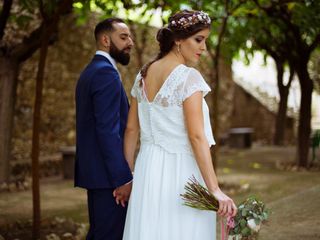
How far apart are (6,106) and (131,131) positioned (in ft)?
17.1

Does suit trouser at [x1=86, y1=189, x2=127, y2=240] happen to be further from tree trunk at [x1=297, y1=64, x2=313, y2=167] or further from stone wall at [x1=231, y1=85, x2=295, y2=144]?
stone wall at [x1=231, y1=85, x2=295, y2=144]

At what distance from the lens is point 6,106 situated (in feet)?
26.7

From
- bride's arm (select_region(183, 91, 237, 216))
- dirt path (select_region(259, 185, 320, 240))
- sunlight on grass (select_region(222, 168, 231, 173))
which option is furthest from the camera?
sunlight on grass (select_region(222, 168, 231, 173))

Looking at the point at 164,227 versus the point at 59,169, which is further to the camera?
the point at 59,169

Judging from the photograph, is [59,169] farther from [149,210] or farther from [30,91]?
Answer: [149,210]

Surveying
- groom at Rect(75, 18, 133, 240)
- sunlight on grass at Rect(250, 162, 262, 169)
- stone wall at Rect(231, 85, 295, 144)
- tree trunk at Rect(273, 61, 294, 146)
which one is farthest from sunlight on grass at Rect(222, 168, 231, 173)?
groom at Rect(75, 18, 133, 240)

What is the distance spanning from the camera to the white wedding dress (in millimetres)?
2932

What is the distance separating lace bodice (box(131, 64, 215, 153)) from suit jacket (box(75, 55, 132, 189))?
295mm

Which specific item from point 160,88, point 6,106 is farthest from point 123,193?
point 6,106

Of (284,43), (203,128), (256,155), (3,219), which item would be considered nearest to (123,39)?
(203,128)

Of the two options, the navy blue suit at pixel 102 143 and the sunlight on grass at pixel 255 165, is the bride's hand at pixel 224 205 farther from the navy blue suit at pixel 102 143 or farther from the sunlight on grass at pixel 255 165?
the sunlight on grass at pixel 255 165

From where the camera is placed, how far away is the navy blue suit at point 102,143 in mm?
3337

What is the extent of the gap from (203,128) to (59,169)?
7.40 meters

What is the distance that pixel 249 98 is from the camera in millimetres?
16766
